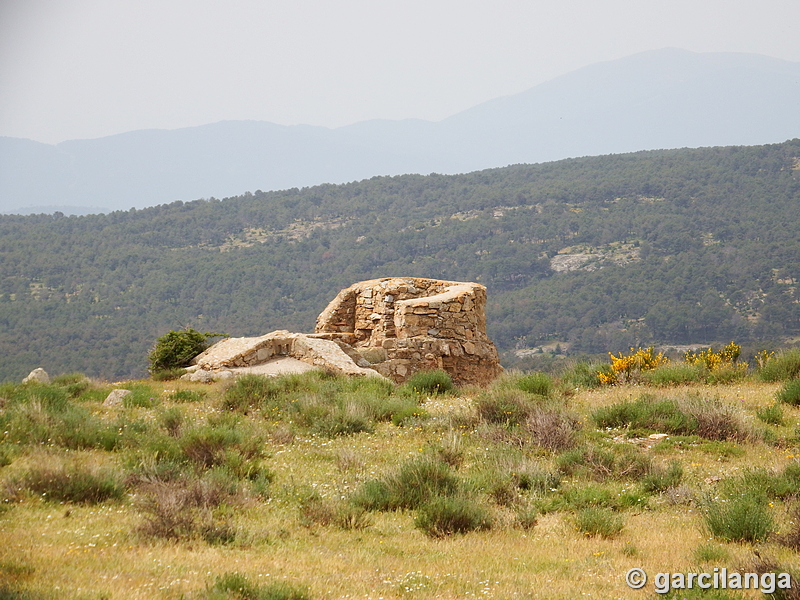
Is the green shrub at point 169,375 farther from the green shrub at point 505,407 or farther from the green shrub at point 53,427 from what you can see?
the green shrub at point 505,407

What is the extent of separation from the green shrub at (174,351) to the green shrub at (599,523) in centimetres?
1102

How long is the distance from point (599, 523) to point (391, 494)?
1788 mm

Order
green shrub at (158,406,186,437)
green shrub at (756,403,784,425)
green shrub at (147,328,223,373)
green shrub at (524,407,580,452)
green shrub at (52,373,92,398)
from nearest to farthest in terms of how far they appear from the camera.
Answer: green shrub at (524,407,580,452) < green shrub at (158,406,186,437) < green shrub at (756,403,784,425) < green shrub at (52,373,92,398) < green shrub at (147,328,223,373)

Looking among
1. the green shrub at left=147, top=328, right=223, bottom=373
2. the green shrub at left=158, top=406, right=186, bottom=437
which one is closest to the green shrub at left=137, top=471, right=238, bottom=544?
the green shrub at left=158, top=406, right=186, bottom=437

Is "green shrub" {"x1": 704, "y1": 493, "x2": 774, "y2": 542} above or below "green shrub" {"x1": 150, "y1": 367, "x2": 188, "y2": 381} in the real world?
below

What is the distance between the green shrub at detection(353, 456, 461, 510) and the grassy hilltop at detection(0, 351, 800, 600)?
0.02 m

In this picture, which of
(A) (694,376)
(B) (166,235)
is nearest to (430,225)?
(B) (166,235)

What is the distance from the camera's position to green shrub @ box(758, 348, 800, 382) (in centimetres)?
1144

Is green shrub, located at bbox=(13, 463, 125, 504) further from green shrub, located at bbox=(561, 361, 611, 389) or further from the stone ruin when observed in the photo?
green shrub, located at bbox=(561, 361, 611, 389)

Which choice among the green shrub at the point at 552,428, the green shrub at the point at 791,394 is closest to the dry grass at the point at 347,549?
the green shrub at the point at 552,428

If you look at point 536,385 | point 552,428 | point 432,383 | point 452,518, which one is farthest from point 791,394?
point 452,518

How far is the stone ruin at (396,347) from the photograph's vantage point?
1349 centimetres

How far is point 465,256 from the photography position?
72188 millimetres

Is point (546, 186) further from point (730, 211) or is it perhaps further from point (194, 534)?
point (194, 534)
